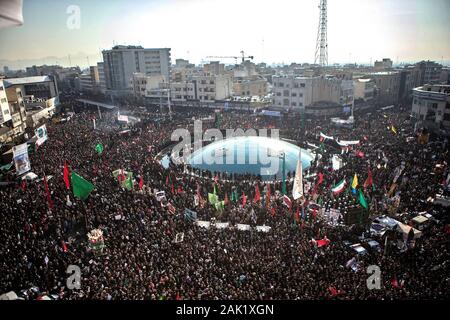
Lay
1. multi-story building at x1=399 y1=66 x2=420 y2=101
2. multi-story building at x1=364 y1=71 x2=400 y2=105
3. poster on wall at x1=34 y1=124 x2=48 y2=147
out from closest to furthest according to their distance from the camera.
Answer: poster on wall at x1=34 y1=124 x2=48 y2=147, multi-story building at x1=364 y1=71 x2=400 y2=105, multi-story building at x1=399 y1=66 x2=420 y2=101

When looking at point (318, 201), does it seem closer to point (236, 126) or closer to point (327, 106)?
point (236, 126)

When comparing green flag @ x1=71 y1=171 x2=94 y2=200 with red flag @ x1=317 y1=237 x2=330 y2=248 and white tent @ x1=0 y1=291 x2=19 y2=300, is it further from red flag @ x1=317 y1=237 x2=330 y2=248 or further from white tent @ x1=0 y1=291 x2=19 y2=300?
red flag @ x1=317 y1=237 x2=330 y2=248

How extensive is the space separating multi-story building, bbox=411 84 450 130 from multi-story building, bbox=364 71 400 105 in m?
20.5

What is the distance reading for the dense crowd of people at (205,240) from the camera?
10.4 meters

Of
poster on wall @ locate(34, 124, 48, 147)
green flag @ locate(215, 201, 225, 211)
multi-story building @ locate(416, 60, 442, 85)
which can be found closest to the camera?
green flag @ locate(215, 201, 225, 211)

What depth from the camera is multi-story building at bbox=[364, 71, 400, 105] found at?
55.8 metres

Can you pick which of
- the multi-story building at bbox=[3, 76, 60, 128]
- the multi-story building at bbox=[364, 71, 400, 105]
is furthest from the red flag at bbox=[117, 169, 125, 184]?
the multi-story building at bbox=[364, 71, 400, 105]

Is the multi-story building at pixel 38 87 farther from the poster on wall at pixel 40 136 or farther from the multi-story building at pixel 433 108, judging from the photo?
Answer: the multi-story building at pixel 433 108

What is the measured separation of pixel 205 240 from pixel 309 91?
120ft

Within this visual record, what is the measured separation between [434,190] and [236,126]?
23.4 metres

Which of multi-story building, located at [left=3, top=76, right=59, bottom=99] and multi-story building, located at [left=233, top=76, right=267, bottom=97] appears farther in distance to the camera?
multi-story building, located at [left=233, top=76, right=267, bottom=97]

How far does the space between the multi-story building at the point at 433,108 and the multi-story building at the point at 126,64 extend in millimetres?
54111

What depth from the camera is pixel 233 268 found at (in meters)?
11.5
